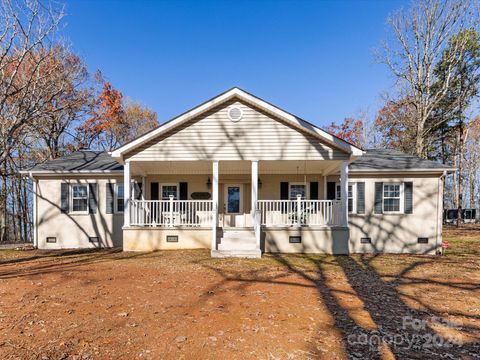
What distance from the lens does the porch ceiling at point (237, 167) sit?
10759mm

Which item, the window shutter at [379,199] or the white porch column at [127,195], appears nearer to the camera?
the white porch column at [127,195]

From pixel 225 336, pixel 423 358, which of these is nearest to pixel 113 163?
pixel 225 336

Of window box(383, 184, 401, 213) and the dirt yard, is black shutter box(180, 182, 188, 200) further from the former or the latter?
window box(383, 184, 401, 213)

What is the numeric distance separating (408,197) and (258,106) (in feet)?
23.3

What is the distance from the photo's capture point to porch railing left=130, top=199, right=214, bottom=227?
34.5 ft

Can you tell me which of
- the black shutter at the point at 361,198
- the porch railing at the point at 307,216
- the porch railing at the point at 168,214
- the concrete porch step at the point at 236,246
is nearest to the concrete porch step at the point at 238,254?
the concrete porch step at the point at 236,246

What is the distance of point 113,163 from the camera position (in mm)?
12945

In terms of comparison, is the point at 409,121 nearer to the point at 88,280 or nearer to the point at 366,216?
the point at 366,216

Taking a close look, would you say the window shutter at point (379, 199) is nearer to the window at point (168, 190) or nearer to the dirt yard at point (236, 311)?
the dirt yard at point (236, 311)

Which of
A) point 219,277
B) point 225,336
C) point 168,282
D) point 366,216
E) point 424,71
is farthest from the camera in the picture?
point 424,71

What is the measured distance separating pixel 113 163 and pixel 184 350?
11137 mm

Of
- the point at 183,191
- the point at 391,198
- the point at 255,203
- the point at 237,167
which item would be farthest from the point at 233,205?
the point at 391,198

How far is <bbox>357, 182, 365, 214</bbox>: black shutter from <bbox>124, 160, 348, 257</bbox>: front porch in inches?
37.4

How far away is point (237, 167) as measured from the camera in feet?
38.8
